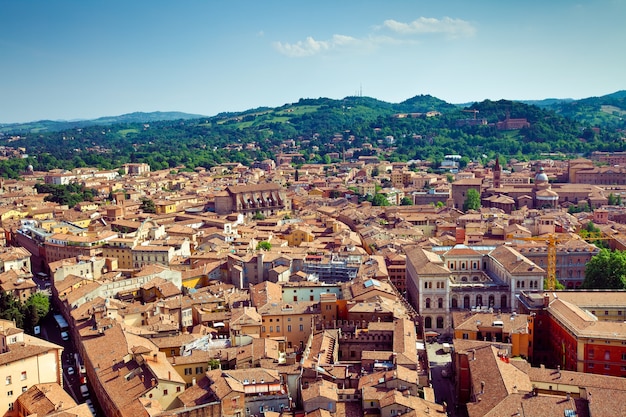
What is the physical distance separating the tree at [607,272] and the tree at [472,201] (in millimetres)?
33304

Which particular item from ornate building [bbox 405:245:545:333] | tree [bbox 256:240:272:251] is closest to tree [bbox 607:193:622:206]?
ornate building [bbox 405:245:545:333]

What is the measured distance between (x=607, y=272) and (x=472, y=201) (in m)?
35.3

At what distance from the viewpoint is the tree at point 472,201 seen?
242ft

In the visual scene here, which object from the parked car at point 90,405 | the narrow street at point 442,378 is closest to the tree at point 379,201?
the narrow street at point 442,378

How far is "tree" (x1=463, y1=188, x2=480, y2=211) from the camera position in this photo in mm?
73812

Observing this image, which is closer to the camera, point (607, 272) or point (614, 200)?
point (607, 272)

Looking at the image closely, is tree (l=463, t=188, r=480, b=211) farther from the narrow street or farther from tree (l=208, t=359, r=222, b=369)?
tree (l=208, t=359, r=222, b=369)

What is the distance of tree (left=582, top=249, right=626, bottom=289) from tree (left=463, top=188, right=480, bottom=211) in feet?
109

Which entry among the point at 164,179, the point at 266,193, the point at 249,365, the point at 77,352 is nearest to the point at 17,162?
the point at 164,179

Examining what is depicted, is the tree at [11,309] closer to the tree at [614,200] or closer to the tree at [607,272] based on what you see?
the tree at [607,272]

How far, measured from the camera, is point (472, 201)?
74062 mm

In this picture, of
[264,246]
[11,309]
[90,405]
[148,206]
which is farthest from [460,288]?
[148,206]

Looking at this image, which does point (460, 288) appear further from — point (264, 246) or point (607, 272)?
point (264, 246)

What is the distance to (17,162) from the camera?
116 m
